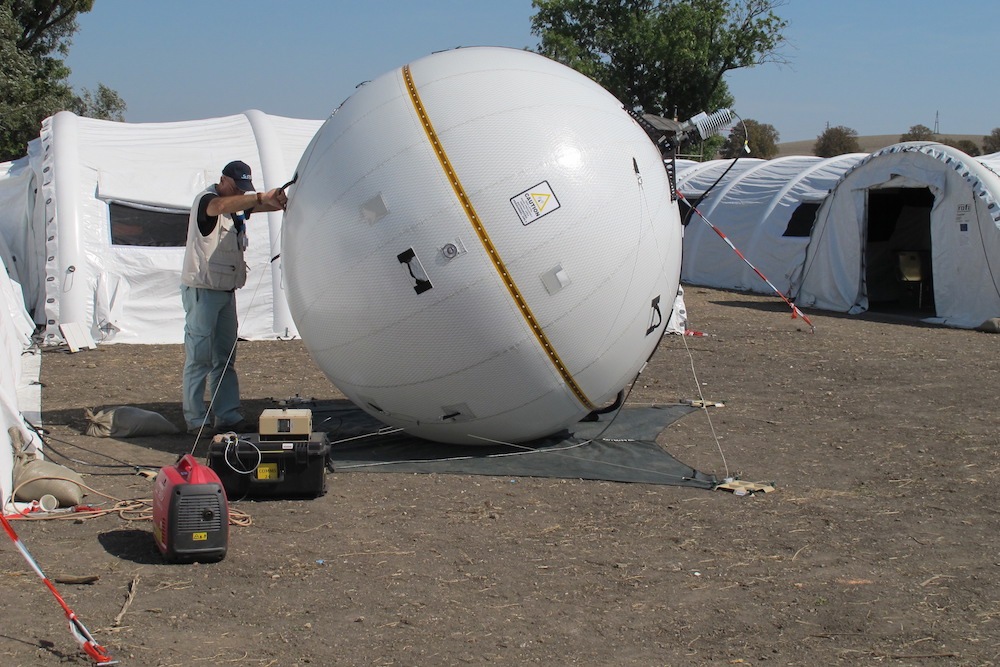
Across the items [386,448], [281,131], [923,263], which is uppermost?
[281,131]

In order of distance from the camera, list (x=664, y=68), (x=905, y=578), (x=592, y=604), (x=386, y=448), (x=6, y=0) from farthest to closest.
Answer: (x=664, y=68) < (x=6, y=0) < (x=386, y=448) < (x=905, y=578) < (x=592, y=604)

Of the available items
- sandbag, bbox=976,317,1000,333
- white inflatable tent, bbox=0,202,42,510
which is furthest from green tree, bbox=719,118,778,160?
white inflatable tent, bbox=0,202,42,510

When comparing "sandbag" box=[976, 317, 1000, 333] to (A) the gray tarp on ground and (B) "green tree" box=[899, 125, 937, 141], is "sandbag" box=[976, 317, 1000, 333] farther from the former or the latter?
(B) "green tree" box=[899, 125, 937, 141]

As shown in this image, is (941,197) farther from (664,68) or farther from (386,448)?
(664,68)

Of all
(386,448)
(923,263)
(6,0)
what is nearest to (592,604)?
(386,448)

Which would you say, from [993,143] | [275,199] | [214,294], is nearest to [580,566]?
[275,199]

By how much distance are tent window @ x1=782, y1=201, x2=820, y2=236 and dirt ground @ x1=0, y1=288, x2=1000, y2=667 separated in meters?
11.9

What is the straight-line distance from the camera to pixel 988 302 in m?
16.1

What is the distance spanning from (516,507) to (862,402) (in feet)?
15.8

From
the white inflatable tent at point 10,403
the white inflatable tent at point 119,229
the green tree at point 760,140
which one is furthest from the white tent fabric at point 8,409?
the green tree at point 760,140

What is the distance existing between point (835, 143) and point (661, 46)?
29.3 meters

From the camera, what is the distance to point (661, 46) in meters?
44.0

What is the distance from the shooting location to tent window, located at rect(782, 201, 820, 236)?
20297 millimetres

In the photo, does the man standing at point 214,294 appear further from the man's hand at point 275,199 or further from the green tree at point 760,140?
the green tree at point 760,140
